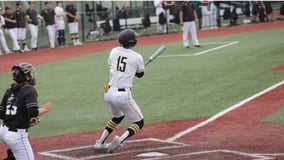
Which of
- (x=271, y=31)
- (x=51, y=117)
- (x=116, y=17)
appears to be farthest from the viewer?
(x=116, y=17)

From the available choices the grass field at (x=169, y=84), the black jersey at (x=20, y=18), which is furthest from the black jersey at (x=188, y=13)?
the black jersey at (x=20, y=18)

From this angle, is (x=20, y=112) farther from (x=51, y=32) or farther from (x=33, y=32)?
(x=51, y=32)

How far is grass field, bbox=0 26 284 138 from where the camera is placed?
1151 cm

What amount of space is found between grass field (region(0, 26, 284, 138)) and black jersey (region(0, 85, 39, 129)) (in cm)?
373

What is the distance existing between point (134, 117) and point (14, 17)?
18120 mm

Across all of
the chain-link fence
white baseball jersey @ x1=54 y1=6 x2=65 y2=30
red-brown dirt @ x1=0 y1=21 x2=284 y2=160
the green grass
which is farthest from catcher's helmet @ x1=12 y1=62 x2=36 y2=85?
the chain-link fence

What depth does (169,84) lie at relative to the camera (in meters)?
14.9

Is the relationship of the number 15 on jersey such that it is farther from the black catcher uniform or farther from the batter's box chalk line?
the black catcher uniform

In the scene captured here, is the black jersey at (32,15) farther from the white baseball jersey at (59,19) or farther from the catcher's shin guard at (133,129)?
the catcher's shin guard at (133,129)

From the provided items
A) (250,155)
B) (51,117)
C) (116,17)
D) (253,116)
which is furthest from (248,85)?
(116,17)

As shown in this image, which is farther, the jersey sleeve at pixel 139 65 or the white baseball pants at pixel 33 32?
the white baseball pants at pixel 33 32

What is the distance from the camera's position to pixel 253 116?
35.8 ft

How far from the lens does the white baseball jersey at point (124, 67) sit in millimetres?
8539

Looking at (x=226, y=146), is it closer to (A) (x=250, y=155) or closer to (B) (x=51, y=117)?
(A) (x=250, y=155)
